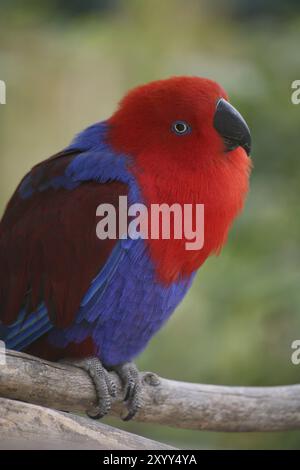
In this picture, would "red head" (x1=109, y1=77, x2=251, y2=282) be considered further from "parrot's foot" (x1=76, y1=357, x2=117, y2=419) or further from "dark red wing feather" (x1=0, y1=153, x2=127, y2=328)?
"parrot's foot" (x1=76, y1=357, x2=117, y2=419)

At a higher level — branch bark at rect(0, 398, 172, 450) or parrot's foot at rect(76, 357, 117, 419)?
parrot's foot at rect(76, 357, 117, 419)

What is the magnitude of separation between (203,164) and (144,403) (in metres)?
0.47

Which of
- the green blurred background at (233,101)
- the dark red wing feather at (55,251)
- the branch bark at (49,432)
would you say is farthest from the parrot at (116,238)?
the green blurred background at (233,101)

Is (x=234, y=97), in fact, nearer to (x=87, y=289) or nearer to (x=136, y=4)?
(x=136, y=4)

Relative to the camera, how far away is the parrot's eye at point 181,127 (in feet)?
4.56

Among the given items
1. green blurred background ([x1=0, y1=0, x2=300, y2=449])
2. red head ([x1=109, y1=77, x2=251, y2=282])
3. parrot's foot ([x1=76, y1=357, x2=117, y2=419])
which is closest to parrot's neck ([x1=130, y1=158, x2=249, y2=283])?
red head ([x1=109, y1=77, x2=251, y2=282])

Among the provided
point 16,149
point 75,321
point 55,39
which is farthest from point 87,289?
point 55,39

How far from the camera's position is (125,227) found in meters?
1.35

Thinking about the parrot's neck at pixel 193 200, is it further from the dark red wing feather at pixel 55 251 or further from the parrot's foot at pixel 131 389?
the parrot's foot at pixel 131 389

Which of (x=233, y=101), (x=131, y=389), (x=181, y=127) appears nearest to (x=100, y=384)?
(x=131, y=389)

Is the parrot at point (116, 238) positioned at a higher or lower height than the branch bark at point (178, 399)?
higher

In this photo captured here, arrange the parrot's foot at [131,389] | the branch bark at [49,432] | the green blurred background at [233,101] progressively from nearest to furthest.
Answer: the branch bark at [49,432] → the parrot's foot at [131,389] → the green blurred background at [233,101]

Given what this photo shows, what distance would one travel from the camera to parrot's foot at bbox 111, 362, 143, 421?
1466 mm
